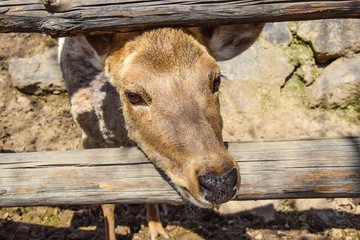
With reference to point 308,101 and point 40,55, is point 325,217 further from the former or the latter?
point 40,55

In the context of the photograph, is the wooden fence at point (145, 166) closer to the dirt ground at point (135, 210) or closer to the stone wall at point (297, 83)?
the dirt ground at point (135, 210)

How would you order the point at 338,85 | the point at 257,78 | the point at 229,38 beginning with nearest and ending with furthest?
the point at 229,38 → the point at 338,85 → the point at 257,78

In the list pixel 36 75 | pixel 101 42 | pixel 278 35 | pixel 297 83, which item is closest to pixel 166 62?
pixel 101 42

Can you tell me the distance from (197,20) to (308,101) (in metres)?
3.82

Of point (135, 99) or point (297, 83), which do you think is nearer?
point (135, 99)

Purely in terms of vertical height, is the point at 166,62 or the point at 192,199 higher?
the point at 166,62

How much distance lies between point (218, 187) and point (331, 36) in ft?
14.4

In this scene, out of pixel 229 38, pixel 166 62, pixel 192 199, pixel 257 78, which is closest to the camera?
pixel 192 199

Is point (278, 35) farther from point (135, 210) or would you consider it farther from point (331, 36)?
point (135, 210)

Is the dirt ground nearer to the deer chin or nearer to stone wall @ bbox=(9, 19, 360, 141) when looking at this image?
stone wall @ bbox=(9, 19, 360, 141)

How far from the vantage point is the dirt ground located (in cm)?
405

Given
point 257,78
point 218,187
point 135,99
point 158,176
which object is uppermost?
point 135,99

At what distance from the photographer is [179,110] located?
2500 mm

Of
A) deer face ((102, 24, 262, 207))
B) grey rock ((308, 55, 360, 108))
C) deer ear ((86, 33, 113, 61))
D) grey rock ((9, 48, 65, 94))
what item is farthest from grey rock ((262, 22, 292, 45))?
grey rock ((9, 48, 65, 94))
